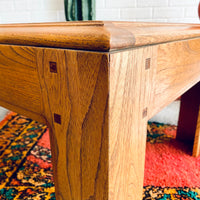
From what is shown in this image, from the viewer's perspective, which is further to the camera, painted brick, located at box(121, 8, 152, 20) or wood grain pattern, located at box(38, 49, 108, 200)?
painted brick, located at box(121, 8, 152, 20)

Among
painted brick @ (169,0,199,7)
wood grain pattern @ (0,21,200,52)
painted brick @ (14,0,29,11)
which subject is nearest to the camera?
wood grain pattern @ (0,21,200,52)

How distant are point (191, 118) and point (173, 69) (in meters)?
0.72

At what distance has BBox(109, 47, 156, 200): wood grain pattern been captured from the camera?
0.28 m

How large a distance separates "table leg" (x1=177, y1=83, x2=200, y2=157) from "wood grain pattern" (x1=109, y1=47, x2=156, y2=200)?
736mm

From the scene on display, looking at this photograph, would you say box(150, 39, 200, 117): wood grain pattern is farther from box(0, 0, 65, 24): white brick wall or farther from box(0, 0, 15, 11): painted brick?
box(0, 0, 15, 11): painted brick

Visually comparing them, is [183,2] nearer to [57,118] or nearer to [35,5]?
[35,5]

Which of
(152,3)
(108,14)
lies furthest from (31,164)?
(152,3)

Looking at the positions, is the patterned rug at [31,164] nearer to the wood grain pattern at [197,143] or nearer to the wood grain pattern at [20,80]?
the wood grain pattern at [197,143]

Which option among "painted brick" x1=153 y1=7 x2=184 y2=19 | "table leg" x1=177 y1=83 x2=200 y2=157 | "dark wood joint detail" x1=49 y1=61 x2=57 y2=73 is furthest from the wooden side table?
"painted brick" x1=153 y1=7 x2=184 y2=19

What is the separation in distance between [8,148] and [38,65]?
954mm

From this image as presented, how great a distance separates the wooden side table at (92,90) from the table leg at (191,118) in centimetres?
66

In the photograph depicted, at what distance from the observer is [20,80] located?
1.26ft

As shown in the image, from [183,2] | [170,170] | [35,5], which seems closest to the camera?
[170,170]

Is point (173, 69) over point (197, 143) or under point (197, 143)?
over
